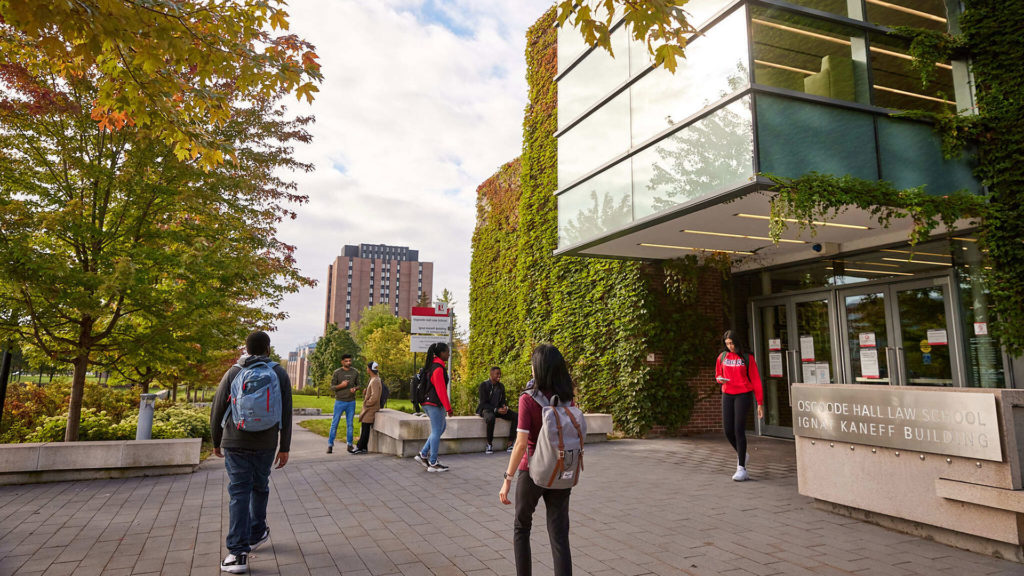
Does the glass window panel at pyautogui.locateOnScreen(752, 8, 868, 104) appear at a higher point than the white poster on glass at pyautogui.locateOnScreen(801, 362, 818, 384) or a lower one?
higher

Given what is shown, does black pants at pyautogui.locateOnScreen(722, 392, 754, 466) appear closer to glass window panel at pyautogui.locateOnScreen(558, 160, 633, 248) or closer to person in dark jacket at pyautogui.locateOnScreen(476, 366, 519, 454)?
glass window panel at pyautogui.locateOnScreen(558, 160, 633, 248)

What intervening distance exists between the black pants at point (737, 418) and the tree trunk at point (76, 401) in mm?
9685

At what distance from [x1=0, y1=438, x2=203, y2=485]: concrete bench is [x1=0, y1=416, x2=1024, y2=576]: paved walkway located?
0.25 m

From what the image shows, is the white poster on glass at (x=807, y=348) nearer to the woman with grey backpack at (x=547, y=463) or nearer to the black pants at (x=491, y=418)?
the black pants at (x=491, y=418)

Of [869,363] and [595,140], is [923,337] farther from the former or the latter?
[595,140]

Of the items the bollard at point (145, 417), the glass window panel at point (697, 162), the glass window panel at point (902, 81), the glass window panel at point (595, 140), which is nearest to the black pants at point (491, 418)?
the glass window panel at point (697, 162)

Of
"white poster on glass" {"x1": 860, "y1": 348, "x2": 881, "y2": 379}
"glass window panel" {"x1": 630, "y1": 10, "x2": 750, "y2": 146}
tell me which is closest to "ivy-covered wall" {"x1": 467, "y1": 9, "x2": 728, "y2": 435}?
"white poster on glass" {"x1": 860, "y1": 348, "x2": 881, "y2": 379}

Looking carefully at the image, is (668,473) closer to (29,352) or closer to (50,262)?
(50,262)

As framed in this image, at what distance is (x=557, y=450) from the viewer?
129 inches

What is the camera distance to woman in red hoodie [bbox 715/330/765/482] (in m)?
7.34

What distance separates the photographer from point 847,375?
1052 cm

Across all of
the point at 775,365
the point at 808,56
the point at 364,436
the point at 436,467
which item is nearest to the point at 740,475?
the point at 436,467

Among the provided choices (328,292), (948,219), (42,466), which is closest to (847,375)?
(948,219)

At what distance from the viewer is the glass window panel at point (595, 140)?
9.98 metres
